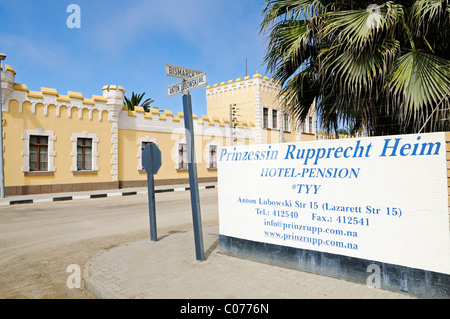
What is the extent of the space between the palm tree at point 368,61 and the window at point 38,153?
14185mm

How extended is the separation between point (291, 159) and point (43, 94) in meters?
16.3

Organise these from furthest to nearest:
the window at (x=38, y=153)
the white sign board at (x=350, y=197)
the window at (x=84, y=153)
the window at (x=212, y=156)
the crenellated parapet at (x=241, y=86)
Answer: the crenellated parapet at (x=241, y=86), the window at (x=212, y=156), the window at (x=84, y=153), the window at (x=38, y=153), the white sign board at (x=350, y=197)

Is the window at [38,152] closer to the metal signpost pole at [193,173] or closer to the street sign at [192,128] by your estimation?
the street sign at [192,128]

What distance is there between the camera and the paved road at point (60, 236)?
417 centimetres

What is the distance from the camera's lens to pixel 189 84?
15.9ft

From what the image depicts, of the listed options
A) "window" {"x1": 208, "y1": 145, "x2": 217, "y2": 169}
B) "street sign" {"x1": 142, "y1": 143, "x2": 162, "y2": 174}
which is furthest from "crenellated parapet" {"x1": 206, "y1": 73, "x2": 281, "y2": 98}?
"street sign" {"x1": 142, "y1": 143, "x2": 162, "y2": 174}

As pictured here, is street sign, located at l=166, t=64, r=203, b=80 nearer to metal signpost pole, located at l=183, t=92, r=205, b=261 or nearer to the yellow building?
metal signpost pole, located at l=183, t=92, r=205, b=261

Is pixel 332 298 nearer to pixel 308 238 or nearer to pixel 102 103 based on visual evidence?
pixel 308 238

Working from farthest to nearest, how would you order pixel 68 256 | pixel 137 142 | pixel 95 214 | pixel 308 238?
pixel 137 142, pixel 95 214, pixel 68 256, pixel 308 238

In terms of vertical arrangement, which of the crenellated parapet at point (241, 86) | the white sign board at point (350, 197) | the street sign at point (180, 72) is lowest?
the white sign board at point (350, 197)

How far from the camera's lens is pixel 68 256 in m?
5.40

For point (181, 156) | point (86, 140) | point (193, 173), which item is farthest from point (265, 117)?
point (193, 173)

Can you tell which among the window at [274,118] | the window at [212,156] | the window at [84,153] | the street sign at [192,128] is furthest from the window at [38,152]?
the window at [274,118]
